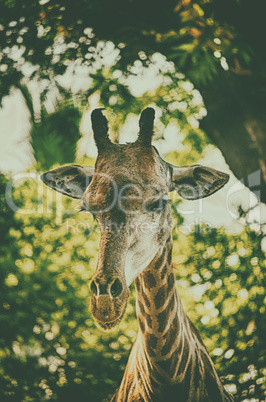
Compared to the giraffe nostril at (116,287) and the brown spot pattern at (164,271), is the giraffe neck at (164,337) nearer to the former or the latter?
the brown spot pattern at (164,271)

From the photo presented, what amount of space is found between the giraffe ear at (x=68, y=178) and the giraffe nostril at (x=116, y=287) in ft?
2.96

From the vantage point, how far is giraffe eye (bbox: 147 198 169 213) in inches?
69.1

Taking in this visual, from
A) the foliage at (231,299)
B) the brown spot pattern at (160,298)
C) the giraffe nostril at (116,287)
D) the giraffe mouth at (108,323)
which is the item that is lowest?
the foliage at (231,299)

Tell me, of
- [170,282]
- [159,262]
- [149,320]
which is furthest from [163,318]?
[159,262]

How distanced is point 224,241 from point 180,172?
0.85m

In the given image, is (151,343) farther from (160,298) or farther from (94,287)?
(94,287)

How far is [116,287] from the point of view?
1424 mm

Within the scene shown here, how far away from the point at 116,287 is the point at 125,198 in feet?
1.34

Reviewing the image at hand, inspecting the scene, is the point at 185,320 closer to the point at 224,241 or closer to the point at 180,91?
the point at 224,241

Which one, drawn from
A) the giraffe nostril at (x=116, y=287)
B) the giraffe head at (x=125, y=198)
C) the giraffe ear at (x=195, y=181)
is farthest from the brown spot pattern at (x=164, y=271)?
the giraffe nostril at (x=116, y=287)

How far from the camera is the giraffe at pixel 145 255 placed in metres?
1.52


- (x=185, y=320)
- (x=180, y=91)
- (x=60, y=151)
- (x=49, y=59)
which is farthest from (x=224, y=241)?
(x=49, y=59)

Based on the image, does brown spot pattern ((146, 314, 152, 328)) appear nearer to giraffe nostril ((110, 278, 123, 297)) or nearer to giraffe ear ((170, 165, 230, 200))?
giraffe nostril ((110, 278, 123, 297))

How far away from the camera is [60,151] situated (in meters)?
2.60
